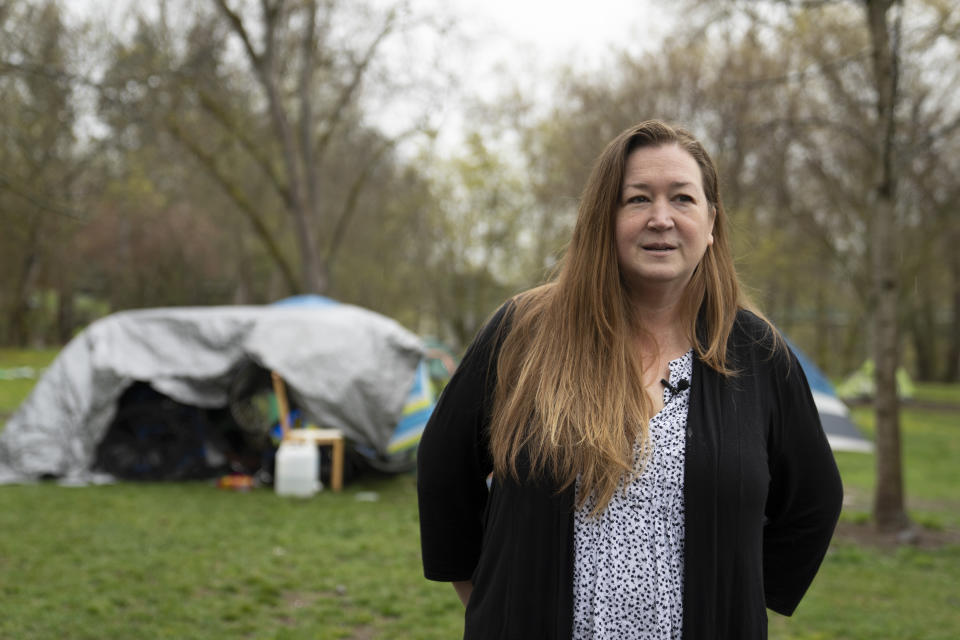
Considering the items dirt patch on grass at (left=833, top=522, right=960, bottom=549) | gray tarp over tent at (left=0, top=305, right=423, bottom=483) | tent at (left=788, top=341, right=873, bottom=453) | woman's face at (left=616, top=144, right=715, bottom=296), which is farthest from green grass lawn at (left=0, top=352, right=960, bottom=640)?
woman's face at (left=616, top=144, right=715, bottom=296)

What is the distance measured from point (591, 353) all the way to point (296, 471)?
7609 millimetres

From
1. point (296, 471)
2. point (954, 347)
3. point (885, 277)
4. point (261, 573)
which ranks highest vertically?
point (885, 277)

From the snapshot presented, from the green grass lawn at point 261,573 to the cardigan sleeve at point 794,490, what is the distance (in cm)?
343

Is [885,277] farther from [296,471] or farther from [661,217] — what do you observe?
[661,217]

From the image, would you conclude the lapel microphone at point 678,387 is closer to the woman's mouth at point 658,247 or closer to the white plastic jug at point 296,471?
the woman's mouth at point 658,247

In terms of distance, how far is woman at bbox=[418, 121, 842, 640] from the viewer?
1890mm

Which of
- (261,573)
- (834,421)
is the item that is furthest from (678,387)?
(834,421)

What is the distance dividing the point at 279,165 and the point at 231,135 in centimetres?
944

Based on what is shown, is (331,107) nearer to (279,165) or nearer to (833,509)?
(279,165)

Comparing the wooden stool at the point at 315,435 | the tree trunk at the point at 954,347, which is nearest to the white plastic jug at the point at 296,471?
the wooden stool at the point at 315,435

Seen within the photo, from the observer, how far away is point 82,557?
662 centimetres

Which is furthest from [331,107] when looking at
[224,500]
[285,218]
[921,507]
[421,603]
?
[421,603]

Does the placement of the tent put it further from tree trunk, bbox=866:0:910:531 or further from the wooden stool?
the wooden stool

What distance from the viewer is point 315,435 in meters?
9.43
